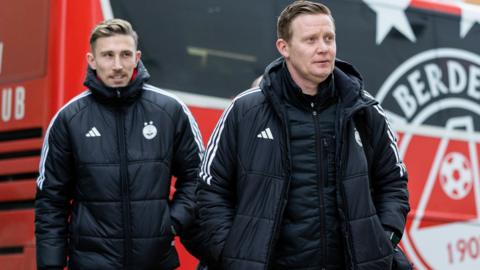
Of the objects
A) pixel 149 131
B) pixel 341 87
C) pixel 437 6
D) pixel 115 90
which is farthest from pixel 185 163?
pixel 437 6

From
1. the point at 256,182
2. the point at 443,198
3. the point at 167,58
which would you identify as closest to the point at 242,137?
the point at 256,182

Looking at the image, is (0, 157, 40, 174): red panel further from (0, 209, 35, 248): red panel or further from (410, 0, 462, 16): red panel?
(410, 0, 462, 16): red panel

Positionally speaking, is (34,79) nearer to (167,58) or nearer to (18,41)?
(18,41)

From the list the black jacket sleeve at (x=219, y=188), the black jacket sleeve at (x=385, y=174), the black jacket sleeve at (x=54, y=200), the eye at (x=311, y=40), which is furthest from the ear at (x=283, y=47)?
the black jacket sleeve at (x=54, y=200)

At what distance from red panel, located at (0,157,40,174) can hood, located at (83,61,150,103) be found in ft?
4.92

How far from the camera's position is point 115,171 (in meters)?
4.80

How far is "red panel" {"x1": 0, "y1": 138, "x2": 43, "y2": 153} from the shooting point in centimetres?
632

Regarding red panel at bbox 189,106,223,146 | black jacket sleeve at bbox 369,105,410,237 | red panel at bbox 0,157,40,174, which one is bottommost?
red panel at bbox 0,157,40,174

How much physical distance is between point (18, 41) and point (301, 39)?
9.91 ft

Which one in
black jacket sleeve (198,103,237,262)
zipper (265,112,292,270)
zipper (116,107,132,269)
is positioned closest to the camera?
zipper (265,112,292,270)

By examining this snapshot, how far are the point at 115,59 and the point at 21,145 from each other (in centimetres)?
171

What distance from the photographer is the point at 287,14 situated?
4.09 metres

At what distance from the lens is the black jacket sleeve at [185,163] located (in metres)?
5.01

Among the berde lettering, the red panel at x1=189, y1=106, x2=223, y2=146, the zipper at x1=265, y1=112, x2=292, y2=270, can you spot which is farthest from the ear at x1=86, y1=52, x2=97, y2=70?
the berde lettering
